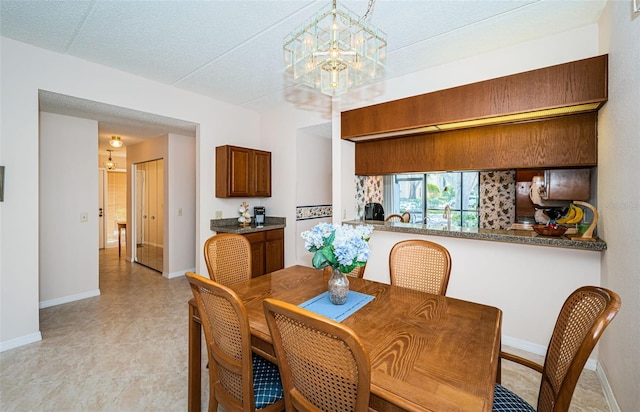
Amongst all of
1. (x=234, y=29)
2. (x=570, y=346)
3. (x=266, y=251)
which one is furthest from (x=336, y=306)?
(x=266, y=251)

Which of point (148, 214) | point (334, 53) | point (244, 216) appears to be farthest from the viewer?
point (148, 214)

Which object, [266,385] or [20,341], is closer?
[266,385]

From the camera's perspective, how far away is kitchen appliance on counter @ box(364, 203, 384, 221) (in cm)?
394

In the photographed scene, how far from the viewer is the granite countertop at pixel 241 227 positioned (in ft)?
12.6

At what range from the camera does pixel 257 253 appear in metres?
4.00

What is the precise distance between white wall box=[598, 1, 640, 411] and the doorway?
5.96 metres

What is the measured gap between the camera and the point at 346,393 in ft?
2.96

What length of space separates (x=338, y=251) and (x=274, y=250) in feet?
9.75

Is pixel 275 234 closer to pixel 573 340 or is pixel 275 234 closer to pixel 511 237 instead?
pixel 511 237

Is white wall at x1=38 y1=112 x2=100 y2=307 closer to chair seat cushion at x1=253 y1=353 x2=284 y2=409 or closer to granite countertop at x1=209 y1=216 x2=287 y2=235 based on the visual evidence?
granite countertop at x1=209 y1=216 x2=287 y2=235

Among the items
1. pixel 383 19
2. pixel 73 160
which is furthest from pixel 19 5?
pixel 383 19

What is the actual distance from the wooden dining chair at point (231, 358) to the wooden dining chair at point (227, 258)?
30.2 inches

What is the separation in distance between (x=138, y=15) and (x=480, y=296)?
3.68 meters

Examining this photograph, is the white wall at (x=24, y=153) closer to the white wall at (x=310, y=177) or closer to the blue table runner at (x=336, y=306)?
the white wall at (x=310, y=177)
